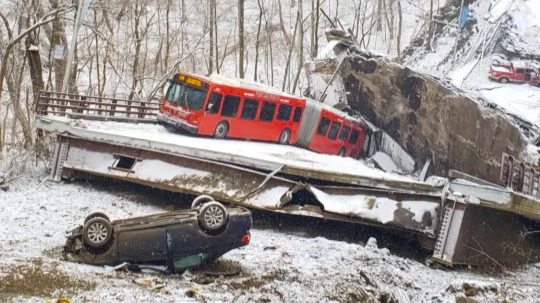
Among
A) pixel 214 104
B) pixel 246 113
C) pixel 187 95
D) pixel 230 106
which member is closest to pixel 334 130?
pixel 246 113

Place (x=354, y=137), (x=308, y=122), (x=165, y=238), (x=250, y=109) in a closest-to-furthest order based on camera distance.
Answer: (x=165, y=238)
(x=250, y=109)
(x=308, y=122)
(x=354, y=137)

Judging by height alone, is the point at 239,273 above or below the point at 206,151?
below

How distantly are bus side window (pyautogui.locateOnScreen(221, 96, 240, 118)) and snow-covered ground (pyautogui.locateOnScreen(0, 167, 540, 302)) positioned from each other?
5.99 metres

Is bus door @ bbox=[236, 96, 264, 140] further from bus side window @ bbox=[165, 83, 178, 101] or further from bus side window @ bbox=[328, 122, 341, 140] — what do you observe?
bus side window @ bbox=[328, 122, 341, 140]

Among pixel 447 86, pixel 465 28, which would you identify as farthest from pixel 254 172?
pixel 465 28

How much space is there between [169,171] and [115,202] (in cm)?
150

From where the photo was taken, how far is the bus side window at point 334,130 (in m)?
26.2

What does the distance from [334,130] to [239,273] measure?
17283 millimetres

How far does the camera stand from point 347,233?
16156mm

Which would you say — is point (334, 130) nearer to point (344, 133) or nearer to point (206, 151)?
point (344, 133)

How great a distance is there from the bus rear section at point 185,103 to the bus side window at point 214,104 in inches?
8.1

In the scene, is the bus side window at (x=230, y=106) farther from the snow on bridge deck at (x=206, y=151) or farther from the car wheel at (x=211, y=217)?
the car wheel at (x=211, y=217)

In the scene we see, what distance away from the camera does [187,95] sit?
68.4 feet

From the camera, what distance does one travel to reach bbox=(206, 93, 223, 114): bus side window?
2064 centimetres
